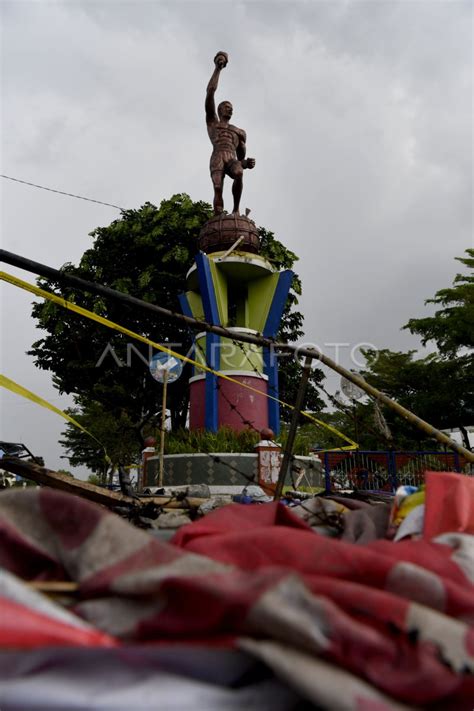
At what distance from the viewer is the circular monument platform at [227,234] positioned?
40.2ft

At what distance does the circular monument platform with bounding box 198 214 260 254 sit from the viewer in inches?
483

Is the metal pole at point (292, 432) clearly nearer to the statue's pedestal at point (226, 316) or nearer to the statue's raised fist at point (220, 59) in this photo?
the statue's pedestal at point (226, 316)

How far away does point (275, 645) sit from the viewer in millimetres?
903

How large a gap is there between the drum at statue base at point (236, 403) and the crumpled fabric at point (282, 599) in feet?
31.2

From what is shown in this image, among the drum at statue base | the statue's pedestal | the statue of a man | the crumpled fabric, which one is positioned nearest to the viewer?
the crumpled fabric

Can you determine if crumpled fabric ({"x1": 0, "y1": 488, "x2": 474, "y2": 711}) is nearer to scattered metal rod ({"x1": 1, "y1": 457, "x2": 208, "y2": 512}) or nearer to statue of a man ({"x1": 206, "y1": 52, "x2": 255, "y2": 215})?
scattered metal rod ({"x1": 1, "y1": 457, "x2": 208, "y2": 512})

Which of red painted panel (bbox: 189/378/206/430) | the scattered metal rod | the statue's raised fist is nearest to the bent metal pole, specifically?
the scattered metal rod

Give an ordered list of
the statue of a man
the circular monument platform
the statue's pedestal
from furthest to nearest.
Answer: the statue of a man < the circular monument platform < the statue's pedestal

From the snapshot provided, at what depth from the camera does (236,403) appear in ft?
36.4

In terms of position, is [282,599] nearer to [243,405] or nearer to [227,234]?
[243,405]

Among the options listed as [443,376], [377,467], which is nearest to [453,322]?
[443,376]

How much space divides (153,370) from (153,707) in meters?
10.8

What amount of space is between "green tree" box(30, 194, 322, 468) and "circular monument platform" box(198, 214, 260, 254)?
483cm

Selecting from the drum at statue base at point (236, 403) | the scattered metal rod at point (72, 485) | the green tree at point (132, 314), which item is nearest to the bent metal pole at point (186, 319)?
the scattered metal rod at point (72, 485)
